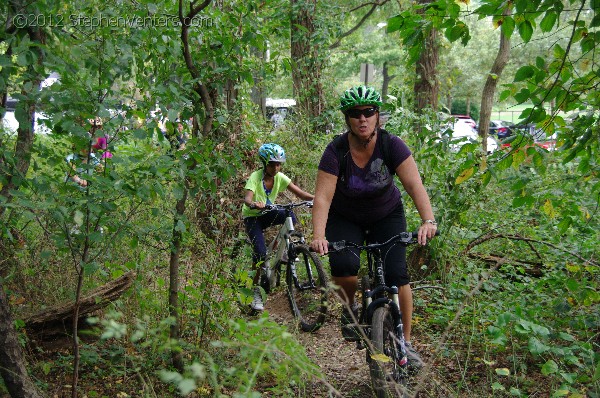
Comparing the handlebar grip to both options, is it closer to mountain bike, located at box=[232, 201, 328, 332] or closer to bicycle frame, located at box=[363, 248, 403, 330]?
bicycle frame, located at box=[363, 248, 403, 330]

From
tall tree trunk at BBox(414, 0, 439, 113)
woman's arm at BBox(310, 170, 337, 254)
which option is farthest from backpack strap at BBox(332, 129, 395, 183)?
tall tree trunk at BBox(414, 0, 439, 113)

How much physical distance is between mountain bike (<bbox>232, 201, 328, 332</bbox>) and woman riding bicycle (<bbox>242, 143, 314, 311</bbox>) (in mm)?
Answer: 162

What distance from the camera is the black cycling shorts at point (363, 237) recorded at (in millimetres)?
4730

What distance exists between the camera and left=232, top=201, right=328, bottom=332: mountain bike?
6.87m

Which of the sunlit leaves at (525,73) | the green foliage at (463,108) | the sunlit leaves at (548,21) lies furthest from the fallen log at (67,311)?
the green foliage at (463,108)

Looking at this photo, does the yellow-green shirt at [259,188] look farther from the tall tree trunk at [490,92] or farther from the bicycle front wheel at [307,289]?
the tall tree trunk at [490,92]

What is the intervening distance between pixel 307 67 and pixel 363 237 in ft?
29.2

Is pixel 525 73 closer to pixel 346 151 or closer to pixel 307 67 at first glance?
pixel 346 151

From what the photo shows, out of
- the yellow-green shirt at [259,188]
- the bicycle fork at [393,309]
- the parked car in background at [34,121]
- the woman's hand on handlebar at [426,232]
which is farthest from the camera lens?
the yellow-green shirt at [259,188]

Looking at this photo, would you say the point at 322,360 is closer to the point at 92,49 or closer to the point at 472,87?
the point at 92,49

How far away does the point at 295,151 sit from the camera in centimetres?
1098

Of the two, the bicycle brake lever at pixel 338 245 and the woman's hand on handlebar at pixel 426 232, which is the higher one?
the woman's hand on handlebar at pixel 426 232

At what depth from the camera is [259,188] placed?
750 cm

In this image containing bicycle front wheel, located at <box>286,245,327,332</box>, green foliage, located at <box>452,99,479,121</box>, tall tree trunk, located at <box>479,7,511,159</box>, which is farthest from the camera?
green foliage, located at <box>452,99,479,121</box>
